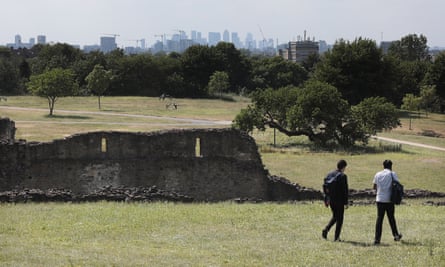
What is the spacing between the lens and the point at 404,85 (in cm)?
8475

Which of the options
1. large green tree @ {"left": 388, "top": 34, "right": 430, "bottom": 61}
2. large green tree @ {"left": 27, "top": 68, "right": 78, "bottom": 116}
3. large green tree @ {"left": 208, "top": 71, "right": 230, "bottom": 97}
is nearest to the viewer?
large green tree @ {"left": 27, "top": 68, "right": 78, "bottom": 116}

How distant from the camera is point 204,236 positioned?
14.0 m

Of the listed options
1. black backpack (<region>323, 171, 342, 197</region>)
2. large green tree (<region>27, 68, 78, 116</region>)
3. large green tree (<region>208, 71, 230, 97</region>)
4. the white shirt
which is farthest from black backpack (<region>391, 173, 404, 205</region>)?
large green tree (<region>208, 71, 230, 97</region>)

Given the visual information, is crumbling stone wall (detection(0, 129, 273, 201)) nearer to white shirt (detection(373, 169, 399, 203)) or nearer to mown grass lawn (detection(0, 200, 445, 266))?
mown grass lawn (detection(0, 200, 445, 266))

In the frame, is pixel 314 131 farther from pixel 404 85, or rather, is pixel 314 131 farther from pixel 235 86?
pixel 235 86

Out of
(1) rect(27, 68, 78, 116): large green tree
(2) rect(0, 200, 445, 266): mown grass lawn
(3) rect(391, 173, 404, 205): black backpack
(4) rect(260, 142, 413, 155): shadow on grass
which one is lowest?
(4) rect(260, 142, 413, 155): shadow on grass

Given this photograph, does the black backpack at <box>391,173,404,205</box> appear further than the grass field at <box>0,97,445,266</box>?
Yes

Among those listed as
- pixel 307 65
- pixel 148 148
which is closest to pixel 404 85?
pixel 307 65

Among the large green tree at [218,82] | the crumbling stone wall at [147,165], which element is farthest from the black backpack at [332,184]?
the large green tree at [218,82]

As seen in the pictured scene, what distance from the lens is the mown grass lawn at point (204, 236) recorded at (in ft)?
37.6

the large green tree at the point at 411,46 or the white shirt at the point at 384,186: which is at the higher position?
the large green tree at the point at 411,46

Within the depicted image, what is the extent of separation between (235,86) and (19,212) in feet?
291

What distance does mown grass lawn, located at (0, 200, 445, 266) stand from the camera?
11461 mm

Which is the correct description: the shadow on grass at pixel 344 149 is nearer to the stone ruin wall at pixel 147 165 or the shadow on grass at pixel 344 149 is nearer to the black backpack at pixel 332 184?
the stone ruin wall at pixel 147 165
